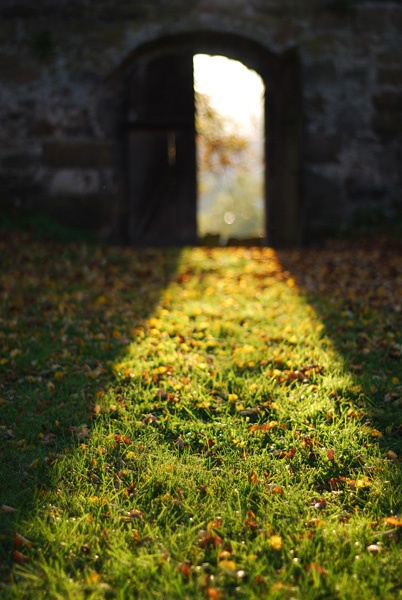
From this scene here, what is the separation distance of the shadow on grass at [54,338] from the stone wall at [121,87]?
1.33 metres

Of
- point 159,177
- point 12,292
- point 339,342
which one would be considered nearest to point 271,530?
point 339,342

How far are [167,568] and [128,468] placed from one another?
2.57 feet

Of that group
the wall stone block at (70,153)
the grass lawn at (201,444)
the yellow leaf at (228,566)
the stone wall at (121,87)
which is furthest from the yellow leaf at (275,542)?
the wall stone block at (70,153)

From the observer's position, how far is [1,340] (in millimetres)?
4684

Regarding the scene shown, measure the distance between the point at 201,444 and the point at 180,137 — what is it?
10.6 meters

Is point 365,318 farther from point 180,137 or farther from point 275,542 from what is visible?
point 180,137

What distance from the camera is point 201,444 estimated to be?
3.28 m

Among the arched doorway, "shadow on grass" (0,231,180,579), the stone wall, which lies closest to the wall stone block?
the stone wall

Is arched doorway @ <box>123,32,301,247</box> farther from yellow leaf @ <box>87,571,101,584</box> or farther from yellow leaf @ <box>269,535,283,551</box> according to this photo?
yellow leaf @ <box>87,571,101,584</box>

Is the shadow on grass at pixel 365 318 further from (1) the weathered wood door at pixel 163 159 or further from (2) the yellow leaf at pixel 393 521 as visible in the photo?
(1) the weathered wood door at pixel 163 159

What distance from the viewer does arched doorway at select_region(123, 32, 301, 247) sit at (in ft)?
30.8

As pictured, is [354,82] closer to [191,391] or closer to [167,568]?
[191,391]

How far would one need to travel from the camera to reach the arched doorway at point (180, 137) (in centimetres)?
938

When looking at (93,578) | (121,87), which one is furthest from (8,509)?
(121,87)
